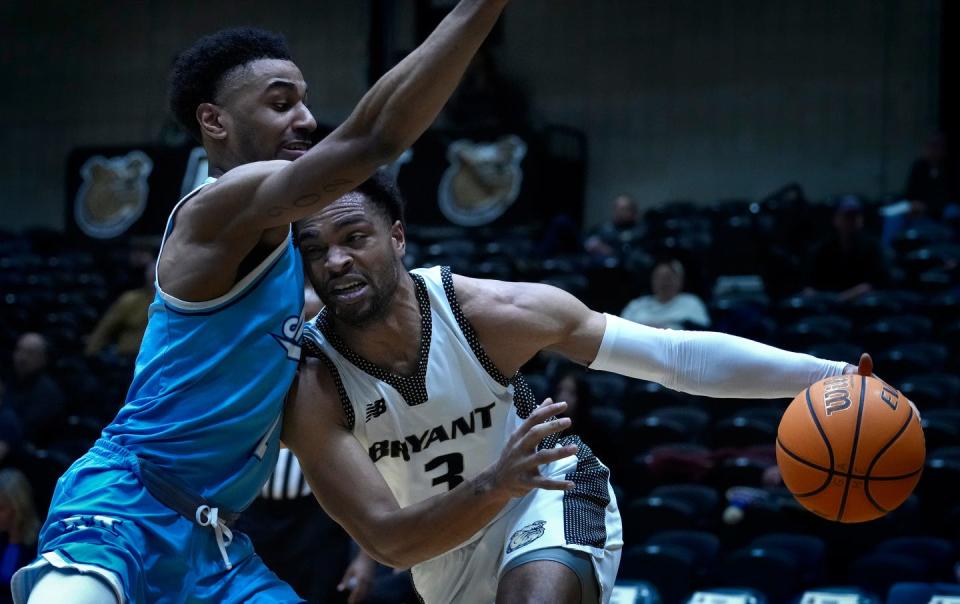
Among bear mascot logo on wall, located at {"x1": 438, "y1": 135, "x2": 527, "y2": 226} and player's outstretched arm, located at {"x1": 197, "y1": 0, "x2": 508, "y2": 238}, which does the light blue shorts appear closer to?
player's outstretched arm, located at {"x1": 197, "y1": 0, "x2": 508, "y2": 238}

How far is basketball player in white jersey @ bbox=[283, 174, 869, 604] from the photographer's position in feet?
11.8

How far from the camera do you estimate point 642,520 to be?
691cm

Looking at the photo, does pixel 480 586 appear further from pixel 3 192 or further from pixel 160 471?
pixel 3 192

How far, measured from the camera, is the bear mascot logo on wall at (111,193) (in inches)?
704

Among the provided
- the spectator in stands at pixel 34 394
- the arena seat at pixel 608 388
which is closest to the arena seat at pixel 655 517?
the arena seat at pixel 608 388

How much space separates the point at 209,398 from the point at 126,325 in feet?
29.1

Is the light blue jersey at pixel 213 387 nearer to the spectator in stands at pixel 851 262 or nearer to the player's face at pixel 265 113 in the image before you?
the player's face at pixel 265 113

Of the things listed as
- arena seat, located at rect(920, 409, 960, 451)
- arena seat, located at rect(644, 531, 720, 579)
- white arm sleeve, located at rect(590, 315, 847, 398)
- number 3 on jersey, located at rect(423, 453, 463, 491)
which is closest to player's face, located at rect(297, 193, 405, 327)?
number 3 on jersey, located at rect(423, 453, 463, 491)

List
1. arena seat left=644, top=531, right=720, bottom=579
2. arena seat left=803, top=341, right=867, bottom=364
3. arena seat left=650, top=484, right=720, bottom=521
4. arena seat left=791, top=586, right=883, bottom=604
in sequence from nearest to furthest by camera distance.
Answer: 1. arena seat left=791, top=586, right=883, bottom=604
2. arena seat left=644, top=531, right=720, bottom=579
3. arena seat left=650, top=484, right=720, bottom=521
4. arena seat left=803, top=341, right=867, bottom=364

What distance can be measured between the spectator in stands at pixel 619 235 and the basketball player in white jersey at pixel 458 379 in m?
8.36

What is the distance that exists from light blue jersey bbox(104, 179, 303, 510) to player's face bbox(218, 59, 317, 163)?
28 centimetres

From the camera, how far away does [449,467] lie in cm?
373

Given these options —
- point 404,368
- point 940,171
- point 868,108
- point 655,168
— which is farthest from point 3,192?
point 404,368

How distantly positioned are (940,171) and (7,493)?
8889 millimetres
